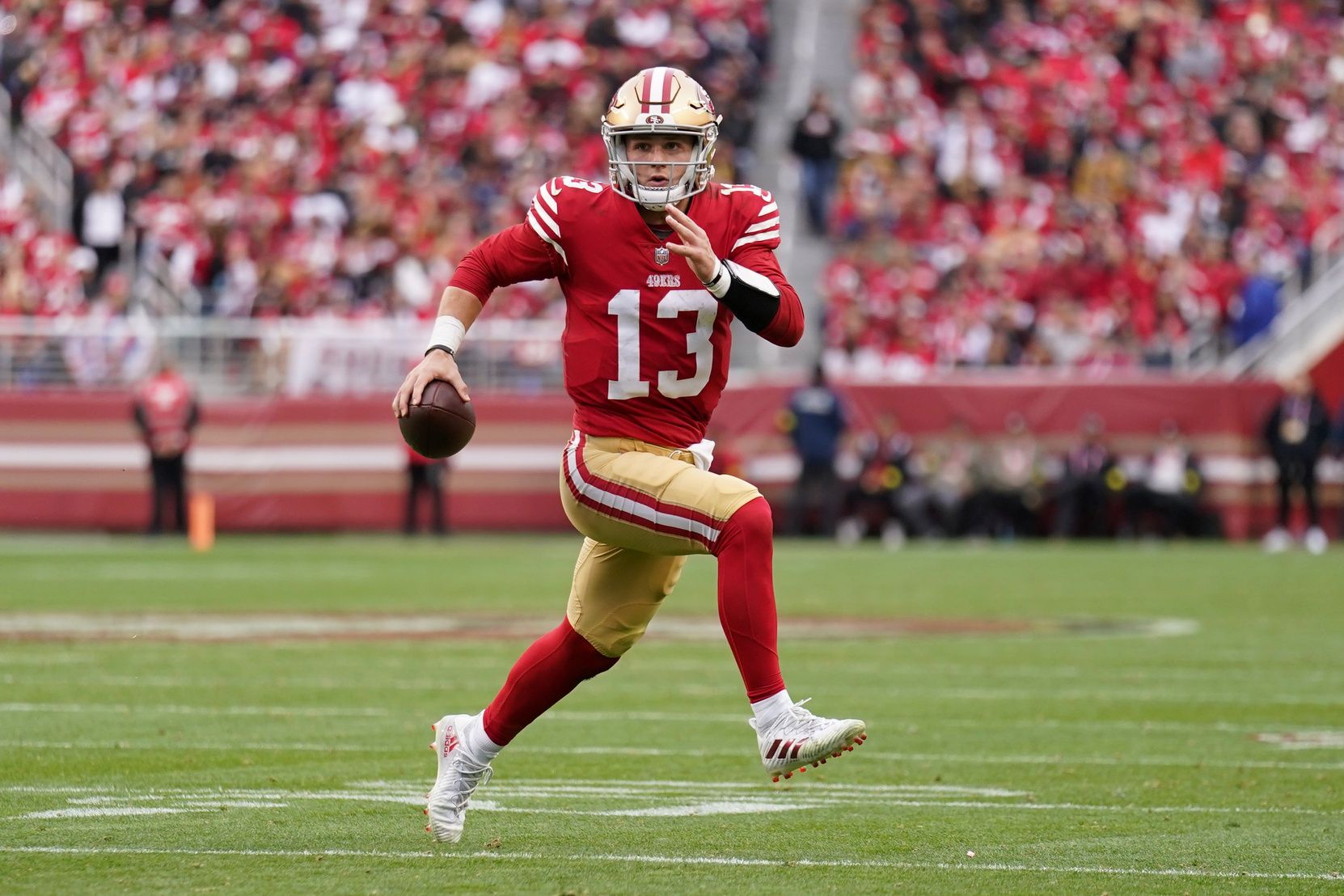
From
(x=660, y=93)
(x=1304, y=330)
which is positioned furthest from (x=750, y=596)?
(x=1304, y=330)

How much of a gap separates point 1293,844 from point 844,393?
1610cm

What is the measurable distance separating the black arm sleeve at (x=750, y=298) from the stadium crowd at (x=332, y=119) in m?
16.1

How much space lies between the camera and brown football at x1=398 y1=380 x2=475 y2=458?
531 centimetres

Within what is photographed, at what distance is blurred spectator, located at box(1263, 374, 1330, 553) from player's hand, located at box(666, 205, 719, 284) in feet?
51.0

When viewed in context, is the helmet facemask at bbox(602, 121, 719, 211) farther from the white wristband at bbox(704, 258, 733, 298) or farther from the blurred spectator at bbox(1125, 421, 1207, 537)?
the blurred spectator at bbox(1125, 421, 1207, 537)

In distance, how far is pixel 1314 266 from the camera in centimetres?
2192

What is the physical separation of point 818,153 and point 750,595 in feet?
58.4

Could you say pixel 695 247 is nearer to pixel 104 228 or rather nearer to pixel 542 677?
pixel 542 677

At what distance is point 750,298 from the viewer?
522cm

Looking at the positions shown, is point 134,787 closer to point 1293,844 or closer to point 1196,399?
point 1293,844

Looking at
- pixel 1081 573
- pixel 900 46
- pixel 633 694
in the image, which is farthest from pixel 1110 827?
pixel 900 46

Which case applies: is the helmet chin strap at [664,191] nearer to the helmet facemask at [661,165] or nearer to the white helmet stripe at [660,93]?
the helmet facemask at [661,165]

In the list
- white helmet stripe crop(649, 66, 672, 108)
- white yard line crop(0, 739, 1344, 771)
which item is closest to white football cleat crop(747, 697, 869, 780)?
white helmet stripe crop(649, 66, 672, 108)

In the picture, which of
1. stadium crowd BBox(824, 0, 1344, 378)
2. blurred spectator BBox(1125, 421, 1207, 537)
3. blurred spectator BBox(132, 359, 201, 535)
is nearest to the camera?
blurred spectator BBox(132, 359, 201, 535)
